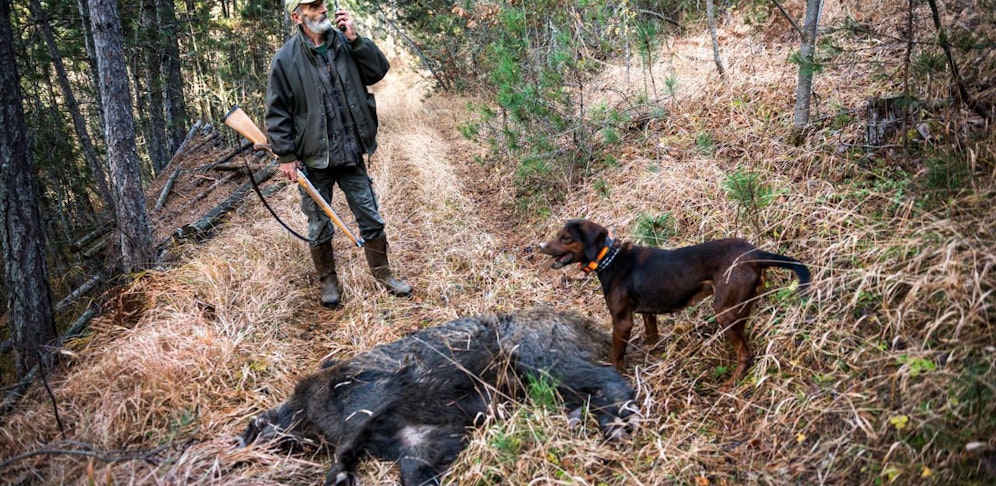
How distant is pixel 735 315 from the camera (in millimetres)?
3107

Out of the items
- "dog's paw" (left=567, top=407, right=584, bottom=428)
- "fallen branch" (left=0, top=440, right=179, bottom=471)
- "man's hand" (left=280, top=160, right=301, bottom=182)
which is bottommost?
"dog's paw" (left=567, top=407, right=584, bottom=428)

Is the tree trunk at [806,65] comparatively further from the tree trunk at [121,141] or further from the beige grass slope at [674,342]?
the tree trunk at [121,141]

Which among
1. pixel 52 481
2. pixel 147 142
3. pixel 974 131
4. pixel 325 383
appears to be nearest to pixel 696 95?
pixel 974 131

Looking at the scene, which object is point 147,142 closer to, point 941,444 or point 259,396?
point 259,396

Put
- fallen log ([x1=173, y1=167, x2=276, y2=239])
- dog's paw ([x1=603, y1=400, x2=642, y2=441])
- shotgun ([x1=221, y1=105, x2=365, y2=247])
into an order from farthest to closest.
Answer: fallen log ([x1=173, y1=167, x2=276, y2=239])
shotgun ([x1=221, y1=105, x2=365, y2=247])
dog's paw ([x1=603, y1=400, x2=642, y2=441])

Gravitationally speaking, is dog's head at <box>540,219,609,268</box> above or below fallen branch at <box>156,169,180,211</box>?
below

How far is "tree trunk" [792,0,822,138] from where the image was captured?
411cm

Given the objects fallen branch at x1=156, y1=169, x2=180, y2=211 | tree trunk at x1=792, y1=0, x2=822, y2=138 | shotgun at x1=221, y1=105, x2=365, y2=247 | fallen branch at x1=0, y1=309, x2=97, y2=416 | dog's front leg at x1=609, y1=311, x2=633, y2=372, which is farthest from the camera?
fallen branch at x1=156, y1=169, x2=180, y2=211

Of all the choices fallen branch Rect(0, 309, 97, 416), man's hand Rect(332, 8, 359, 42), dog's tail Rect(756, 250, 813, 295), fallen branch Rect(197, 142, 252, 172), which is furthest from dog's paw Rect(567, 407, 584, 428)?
fallen branch Rect(197, 142, 252, 172)

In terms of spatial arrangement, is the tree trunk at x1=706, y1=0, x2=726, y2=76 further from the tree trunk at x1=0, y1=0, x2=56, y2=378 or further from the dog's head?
the tree trunk at x1=0, y1=0, x2=56, y2=378

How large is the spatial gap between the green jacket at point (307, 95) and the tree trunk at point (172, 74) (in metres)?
7.55

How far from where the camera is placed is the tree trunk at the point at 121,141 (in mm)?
5051

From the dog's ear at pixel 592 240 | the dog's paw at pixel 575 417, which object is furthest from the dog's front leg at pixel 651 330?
the dog's paw at pixel 575 417

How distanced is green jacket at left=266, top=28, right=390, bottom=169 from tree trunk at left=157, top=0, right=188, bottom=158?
7550 millimetres
